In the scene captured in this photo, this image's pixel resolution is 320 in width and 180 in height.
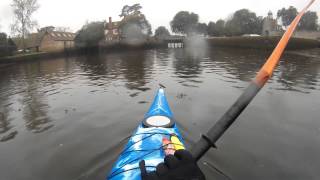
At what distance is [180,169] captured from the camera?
8.49ft

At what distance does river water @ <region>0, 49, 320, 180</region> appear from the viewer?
22.4 feet

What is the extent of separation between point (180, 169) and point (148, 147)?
103 inches

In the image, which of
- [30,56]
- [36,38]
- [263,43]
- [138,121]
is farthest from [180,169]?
[36,38]

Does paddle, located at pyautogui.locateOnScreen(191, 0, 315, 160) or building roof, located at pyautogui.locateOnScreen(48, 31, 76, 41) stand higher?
building roof, located at pyautogui.locateOnScreen(48, 31, 76, 41)

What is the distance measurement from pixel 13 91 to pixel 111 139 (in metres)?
12.3

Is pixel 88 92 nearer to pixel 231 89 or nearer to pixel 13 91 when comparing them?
pixel 13 91

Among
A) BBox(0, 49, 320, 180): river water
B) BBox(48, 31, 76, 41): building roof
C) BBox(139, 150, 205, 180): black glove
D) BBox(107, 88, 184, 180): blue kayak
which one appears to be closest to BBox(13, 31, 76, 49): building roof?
BBox(48, 31, 76, 41): building roof

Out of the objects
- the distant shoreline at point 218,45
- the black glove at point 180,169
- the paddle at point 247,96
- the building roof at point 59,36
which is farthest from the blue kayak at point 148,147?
the building roof at point 59,36

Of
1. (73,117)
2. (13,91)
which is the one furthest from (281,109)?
(13,91)

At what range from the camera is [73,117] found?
36.8 ft

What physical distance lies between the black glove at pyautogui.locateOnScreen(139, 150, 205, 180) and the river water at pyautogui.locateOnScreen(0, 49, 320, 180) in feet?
13.0

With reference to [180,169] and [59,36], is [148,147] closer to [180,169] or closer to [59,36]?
[180,169]

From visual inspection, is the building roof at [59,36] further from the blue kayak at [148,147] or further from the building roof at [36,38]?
the blue kayak at [148,147]

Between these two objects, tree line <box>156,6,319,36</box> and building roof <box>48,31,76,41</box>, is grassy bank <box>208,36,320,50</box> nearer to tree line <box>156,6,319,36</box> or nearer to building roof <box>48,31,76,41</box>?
tree line <box>156,6,319,36</box>
